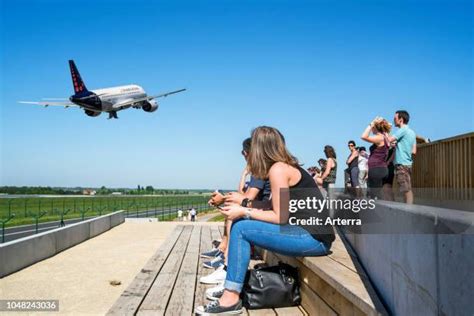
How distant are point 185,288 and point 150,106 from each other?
90.3ft

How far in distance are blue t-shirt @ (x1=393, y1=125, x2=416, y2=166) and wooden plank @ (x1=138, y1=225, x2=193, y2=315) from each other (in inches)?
118

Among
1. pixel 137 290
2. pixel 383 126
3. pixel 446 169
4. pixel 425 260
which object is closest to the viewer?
pixel 425 260

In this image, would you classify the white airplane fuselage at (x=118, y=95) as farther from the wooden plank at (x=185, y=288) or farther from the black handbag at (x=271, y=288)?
the black handbag at (x=271, y=288)

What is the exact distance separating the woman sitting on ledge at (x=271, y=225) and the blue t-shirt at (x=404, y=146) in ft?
8.80

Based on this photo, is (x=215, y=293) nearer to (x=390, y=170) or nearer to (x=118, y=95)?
(x=390, y=170)

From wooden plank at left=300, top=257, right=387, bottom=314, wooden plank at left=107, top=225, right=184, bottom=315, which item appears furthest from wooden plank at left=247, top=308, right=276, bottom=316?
wooden plank at left=107, top=225, right=184, bottom=315

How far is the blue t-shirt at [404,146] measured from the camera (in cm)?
600

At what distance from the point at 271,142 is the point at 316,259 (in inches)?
36.4

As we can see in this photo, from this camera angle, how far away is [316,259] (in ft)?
11.6

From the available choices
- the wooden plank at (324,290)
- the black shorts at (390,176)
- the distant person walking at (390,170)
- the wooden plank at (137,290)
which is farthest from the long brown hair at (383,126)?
the wooden plank at (137,290)

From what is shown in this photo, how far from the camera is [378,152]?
621 centimetres

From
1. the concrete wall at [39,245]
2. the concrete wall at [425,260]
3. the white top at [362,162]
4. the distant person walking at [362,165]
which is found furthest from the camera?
the white top at [362,162]

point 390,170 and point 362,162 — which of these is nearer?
point 390,170

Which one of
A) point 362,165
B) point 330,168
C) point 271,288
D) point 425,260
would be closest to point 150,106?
point 330,168
